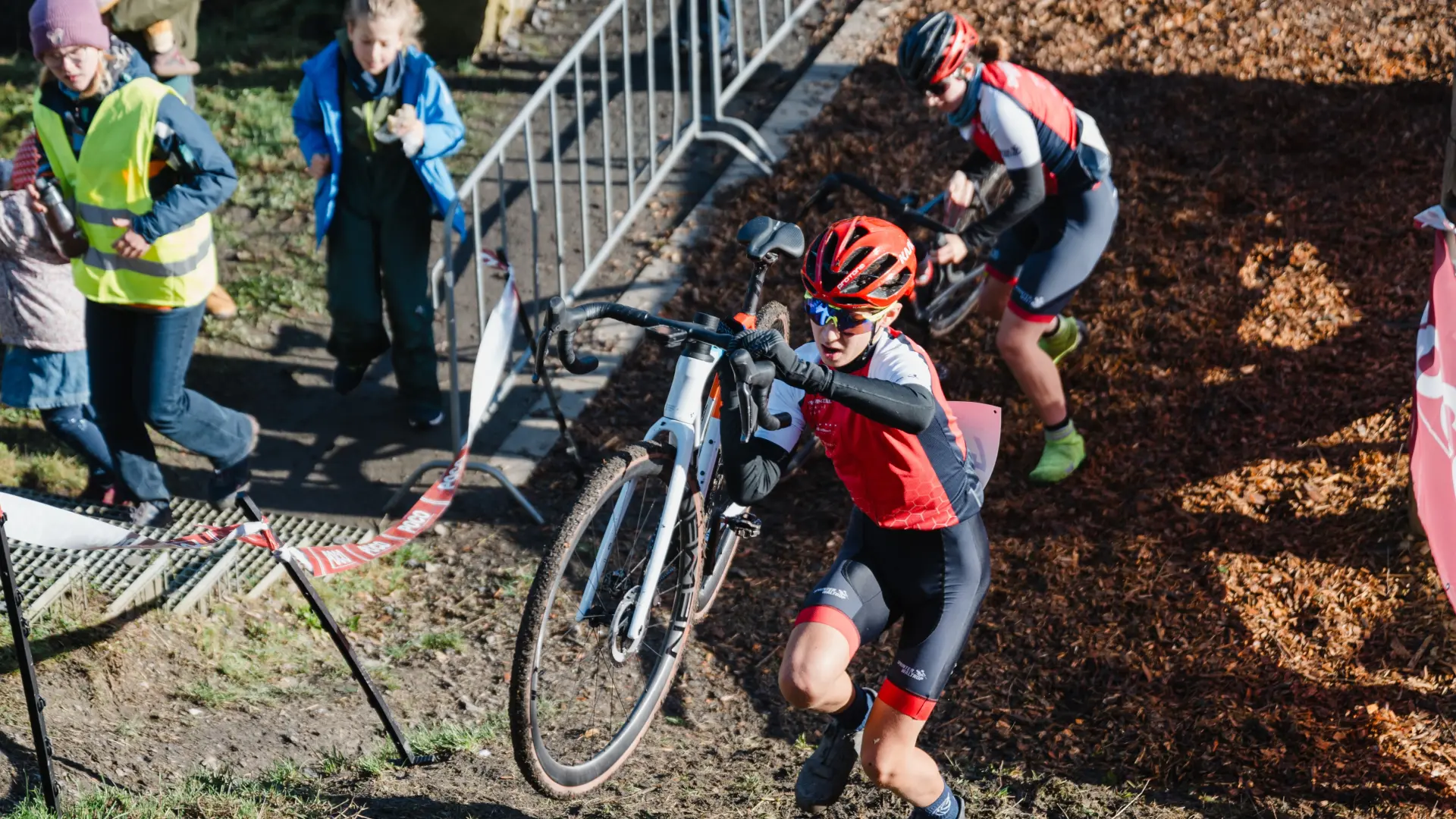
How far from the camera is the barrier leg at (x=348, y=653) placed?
3.88 m

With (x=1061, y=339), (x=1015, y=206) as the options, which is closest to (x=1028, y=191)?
(x=1015, y=206)

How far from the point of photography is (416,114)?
218 inches

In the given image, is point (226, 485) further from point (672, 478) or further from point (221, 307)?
point (672, 478)

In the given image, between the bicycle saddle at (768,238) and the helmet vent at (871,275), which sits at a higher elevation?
the helmet vent at (871,275)

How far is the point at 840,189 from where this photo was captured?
292 inches

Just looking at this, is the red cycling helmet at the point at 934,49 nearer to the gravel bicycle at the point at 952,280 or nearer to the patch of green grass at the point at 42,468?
the gravel bicycle at the point at 952,280

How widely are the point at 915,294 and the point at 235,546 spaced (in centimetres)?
319

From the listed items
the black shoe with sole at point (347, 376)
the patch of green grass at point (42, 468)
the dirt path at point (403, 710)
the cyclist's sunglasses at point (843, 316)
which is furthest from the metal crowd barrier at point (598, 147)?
the cyclist's sunglasses at point (843, 316)

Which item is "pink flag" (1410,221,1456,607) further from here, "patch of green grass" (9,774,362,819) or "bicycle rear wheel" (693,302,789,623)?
"patch of green grass" (9,774,362,819)

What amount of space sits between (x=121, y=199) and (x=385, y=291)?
52.0 inches

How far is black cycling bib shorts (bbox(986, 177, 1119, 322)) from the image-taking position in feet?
17.4

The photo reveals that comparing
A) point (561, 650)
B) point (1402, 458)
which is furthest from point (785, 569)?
point (1402, 458)

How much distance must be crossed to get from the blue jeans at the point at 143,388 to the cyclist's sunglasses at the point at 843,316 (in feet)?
9.49

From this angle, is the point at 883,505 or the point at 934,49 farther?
the point at 934,49
